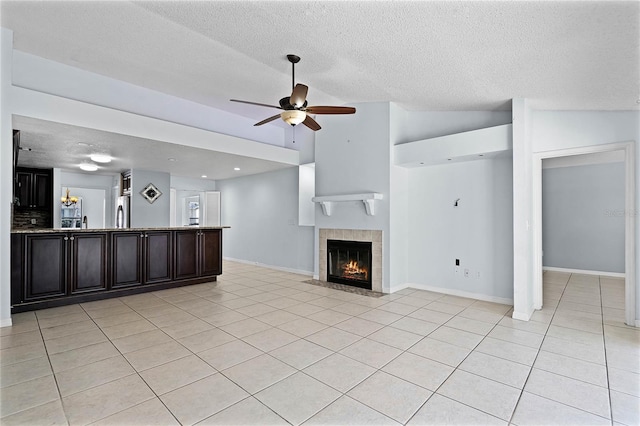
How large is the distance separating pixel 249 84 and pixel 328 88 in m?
1.18

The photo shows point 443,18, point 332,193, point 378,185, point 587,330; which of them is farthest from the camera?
point 332,193

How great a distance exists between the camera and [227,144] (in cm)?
559

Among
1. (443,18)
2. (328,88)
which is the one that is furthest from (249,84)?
(443,18)

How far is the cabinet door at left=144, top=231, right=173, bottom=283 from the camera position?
203 inches

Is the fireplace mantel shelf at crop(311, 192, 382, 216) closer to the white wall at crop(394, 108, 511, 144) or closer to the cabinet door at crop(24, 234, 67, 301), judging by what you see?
the white wall at crop(394, 108, 511, 144)

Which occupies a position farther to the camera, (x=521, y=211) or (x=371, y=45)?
(x=521, y=211)

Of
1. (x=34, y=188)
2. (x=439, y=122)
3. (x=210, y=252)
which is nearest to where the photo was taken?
(x=439, y=122)

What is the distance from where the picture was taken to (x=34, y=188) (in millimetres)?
7316

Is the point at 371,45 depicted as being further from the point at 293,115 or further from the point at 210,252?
the point at 210,252

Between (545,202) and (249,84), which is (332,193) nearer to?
(249,84)

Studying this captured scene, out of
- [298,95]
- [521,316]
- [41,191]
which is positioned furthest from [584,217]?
[41,191]

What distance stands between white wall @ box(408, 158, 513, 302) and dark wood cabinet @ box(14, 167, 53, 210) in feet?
27.3

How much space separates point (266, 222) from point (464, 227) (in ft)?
15.3

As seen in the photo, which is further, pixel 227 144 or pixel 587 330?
pixel 227 144
